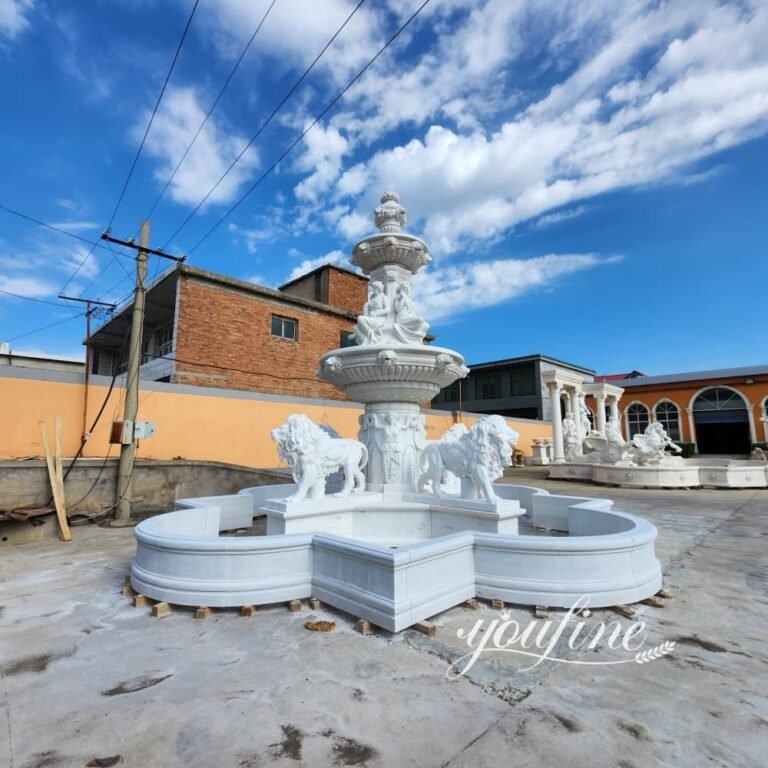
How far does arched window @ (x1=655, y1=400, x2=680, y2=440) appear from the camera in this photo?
1144 inches

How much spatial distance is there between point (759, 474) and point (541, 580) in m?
13.9

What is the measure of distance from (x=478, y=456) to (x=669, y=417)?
31110mm

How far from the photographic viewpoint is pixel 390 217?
6348 millimetres

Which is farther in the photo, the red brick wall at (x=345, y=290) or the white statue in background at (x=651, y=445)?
the red brick wall at (x=345, y=290)

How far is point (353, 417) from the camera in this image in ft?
47.8

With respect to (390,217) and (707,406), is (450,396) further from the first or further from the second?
(390,217)

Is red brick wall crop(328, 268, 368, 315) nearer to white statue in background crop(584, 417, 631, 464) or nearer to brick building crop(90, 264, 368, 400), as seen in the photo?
brick building crop(90, 264, 368, 400)

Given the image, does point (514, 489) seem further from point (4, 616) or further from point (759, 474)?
point (759, 474)

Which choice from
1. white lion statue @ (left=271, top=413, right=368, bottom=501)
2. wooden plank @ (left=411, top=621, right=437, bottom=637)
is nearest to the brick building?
white lion statue @ (left=271, top=413, right=368, bottom=501)

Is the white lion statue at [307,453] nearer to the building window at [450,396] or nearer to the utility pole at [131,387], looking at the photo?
the utility pole at [131,387]

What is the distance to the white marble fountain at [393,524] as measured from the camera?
3.26 m

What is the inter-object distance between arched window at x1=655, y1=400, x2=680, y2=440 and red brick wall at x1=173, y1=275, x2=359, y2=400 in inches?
960

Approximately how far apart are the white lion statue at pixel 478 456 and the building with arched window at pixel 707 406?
29564 mm

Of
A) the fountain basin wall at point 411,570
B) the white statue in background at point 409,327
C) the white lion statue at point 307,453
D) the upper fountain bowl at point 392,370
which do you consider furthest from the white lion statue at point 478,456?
the white statue in background at point 409,327
